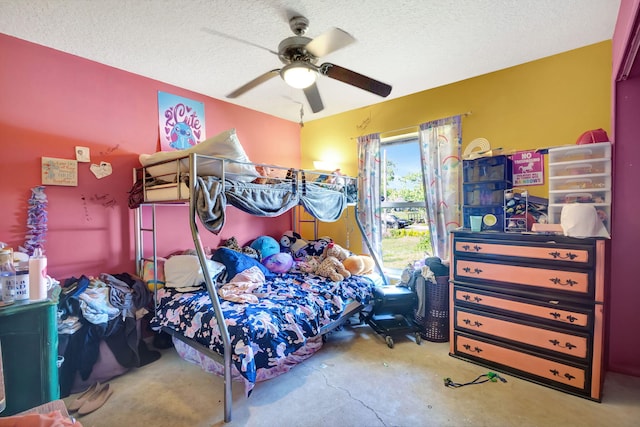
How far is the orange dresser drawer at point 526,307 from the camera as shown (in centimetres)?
201

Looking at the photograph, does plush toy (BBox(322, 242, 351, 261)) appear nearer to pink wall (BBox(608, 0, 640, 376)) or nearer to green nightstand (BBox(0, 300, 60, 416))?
pink wall (BBox(608, 0, 640, 376))

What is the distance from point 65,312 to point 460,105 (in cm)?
403

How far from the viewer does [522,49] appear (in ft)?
8.20

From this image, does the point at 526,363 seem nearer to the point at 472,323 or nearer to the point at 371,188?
the point at 472,323

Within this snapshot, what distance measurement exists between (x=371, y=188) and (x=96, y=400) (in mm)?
3263

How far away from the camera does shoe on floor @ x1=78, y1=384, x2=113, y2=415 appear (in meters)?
1.91

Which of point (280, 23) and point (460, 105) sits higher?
point (280, 23)

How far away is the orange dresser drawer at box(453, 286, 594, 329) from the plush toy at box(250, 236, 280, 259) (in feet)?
6.98

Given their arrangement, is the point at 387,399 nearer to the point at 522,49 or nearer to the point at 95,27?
the point at 522,49

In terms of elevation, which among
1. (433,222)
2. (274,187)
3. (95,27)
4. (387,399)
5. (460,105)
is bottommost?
(387,399)

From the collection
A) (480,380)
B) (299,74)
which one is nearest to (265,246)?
(299,74)

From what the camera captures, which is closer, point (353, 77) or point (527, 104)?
point (353, 77)

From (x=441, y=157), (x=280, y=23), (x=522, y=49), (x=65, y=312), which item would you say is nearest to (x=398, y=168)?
(x=441, y=157)

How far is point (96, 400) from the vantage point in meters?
1.99
